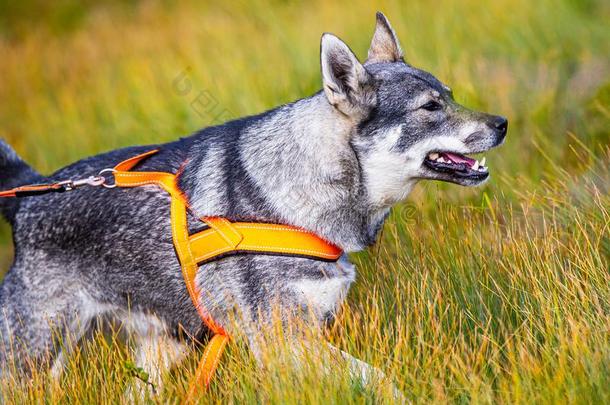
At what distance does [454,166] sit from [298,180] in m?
0.85

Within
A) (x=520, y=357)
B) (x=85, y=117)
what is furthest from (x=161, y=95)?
(x=520, y=357)

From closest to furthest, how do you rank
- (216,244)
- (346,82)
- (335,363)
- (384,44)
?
(335,363), (216,244), (346,82), (384,44)

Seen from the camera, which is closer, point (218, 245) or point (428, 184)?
point (218, 245)

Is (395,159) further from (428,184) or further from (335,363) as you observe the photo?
(428,184)

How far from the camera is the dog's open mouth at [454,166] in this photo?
441 centimetres

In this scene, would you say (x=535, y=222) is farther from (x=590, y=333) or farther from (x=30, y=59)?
(x=30, y=59)

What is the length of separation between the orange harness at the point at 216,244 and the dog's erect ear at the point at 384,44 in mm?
1380

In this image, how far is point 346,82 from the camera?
14.5 ft

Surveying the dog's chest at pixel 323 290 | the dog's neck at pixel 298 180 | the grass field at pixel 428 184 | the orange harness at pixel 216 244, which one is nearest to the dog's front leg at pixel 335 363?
the grass field at pixel 428 184

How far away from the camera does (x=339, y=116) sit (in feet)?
14.6

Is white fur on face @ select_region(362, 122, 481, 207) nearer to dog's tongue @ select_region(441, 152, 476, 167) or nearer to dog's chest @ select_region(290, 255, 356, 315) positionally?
dog's tongue @ select_region(441, 152, 476, 167)

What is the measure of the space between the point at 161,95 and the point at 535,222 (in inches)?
202

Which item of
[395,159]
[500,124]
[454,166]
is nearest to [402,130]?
[395,159]

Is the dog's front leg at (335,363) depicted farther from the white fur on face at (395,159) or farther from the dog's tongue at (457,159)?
the dog's tongue at (457,159)
